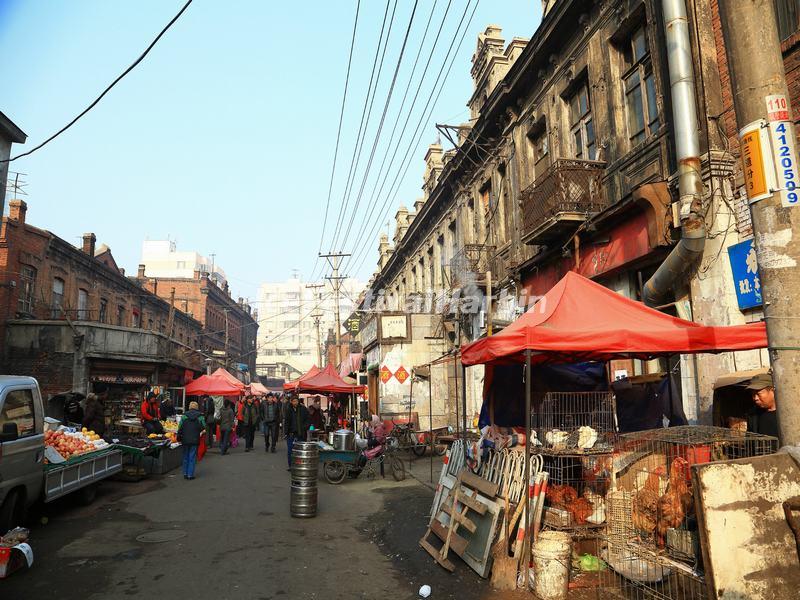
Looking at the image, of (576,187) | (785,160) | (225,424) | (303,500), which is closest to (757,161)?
(785,160)

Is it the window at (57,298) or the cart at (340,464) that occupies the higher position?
the window at (57,298)

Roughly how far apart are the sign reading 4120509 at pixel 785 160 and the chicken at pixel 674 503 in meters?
3.20

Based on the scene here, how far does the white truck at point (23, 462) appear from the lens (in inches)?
296

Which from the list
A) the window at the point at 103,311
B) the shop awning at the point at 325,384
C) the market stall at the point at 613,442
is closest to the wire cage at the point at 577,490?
the market stall at the point at 613,442

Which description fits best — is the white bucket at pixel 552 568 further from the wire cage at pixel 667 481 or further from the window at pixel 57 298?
the window at pixel 57 298

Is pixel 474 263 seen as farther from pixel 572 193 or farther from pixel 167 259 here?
pixel 167 259

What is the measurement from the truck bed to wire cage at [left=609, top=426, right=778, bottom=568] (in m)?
8.45

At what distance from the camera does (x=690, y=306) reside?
9.88 metres

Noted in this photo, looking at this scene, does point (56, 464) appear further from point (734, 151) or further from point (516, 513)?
point (734, 151)


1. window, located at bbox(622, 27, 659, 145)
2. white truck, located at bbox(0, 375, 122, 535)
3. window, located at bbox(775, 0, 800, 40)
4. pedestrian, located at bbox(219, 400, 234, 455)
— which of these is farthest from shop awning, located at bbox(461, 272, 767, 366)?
pedestrian, located at bbox(219, 400, 234, 455)

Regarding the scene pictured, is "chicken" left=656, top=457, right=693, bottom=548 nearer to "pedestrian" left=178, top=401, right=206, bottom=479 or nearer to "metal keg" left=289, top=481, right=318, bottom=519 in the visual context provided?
"metal keg" left=289, top=481, right=318, bottom=519

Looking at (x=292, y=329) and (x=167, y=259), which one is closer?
(x=167, y=259)

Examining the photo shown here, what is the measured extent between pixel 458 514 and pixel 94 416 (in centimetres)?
1144

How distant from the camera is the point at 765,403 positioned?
6.89 m
